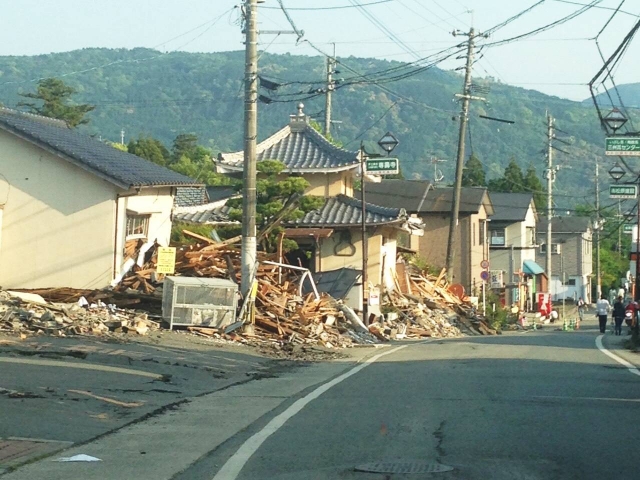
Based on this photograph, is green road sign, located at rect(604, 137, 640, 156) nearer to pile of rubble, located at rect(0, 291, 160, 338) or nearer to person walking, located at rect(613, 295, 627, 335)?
person walking, located at rect(613, 295, 627, 335)

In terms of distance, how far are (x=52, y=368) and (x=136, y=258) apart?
13494 millimetres

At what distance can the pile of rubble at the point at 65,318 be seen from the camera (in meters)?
20.0

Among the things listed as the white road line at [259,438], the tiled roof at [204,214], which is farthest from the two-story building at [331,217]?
the white road line at [259,438]

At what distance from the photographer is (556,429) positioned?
10492mm

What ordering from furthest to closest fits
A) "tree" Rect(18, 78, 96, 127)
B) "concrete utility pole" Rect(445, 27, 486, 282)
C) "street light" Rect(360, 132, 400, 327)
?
"tree" Rect(18, 78, 96, 127) < "concrete utility pole" Rect(445, 27, 486, 282) < "street light" Rect(360, 132, 400, 327)

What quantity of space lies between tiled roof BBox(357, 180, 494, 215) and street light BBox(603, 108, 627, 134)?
989 inches

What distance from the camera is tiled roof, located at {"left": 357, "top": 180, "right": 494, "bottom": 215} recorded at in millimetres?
54531

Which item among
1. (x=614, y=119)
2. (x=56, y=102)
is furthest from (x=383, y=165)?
(x=56, y=102)

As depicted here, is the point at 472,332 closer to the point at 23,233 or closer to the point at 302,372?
the point at 23,233

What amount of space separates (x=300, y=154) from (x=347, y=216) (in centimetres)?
386

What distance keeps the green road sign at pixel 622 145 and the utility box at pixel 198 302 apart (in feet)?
37.9

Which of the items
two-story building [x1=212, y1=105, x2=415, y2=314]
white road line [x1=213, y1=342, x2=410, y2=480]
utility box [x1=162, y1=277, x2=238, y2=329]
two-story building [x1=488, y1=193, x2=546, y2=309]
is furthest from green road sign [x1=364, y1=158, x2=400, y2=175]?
two-story building [x1=488, y1=193, x2=546, y2=309]

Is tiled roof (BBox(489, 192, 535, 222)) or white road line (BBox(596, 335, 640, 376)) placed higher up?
tiled roof (BBox(489, 192, 535, 222))

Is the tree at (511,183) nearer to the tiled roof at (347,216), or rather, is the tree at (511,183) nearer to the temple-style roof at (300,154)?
the temple-style roof at (300,154)
